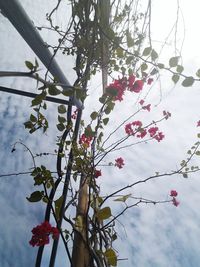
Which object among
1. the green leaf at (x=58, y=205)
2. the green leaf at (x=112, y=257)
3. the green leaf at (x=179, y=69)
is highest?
the green leaf at (x=179, y=69)

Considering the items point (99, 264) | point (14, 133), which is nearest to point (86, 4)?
point (14, 133)

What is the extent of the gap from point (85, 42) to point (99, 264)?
92cm

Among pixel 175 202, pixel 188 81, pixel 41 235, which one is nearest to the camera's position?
pixel 188 81

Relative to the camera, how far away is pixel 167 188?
1795 millimetres

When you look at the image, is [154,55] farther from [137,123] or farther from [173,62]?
[137,123]

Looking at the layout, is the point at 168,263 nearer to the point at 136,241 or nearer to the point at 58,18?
the point at 136,241

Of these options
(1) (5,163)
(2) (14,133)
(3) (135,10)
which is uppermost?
(3) (135,10)

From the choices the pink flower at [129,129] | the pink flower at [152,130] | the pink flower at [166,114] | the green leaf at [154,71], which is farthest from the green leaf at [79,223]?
the pink flower at [166,114]

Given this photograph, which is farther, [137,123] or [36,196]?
[137,123]

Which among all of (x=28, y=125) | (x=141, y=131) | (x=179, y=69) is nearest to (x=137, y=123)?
(x=141, y=131)

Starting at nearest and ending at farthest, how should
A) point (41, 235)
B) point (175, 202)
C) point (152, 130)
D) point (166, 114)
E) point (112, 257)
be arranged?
1. point (41, 235)
2. point (112, 257)
3. point (175, 202)
4. point (152, 130)
5. point (166, 114)

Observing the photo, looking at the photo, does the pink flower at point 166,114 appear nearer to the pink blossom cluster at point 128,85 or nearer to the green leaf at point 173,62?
the pink blossom cluster at point 128,85

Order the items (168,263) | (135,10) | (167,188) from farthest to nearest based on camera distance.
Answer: (167,188) → (168,263) → (135,10)

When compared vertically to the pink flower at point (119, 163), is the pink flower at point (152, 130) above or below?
above
